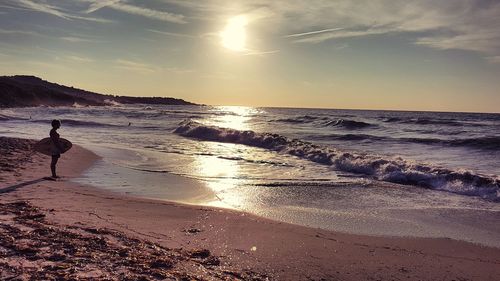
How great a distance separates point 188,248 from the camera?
4973 mm

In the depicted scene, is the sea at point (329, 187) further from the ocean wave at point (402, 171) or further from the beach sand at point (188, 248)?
the beach sand at point (188, 248)

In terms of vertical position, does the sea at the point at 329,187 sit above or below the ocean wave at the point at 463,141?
below

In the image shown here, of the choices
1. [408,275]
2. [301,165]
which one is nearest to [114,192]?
[408,275]

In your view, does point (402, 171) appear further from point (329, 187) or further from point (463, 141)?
point (463, 141)

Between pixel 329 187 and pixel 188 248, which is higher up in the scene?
pixel 188 248

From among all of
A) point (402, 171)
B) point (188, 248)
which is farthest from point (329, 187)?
point (188, 248)

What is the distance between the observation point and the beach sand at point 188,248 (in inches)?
155

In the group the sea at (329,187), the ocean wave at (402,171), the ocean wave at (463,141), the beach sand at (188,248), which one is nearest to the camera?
the beach sand at (188,248)

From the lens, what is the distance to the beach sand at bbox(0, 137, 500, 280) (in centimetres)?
394

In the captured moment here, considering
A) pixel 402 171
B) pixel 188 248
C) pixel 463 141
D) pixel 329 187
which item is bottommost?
pixel 329 187

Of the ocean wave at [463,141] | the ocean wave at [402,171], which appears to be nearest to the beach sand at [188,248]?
the ocean wave at [402,171]

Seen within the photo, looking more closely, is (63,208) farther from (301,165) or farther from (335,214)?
(301,165)

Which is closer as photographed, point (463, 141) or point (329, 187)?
point (329, 187)

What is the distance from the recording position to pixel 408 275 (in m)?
4.70
